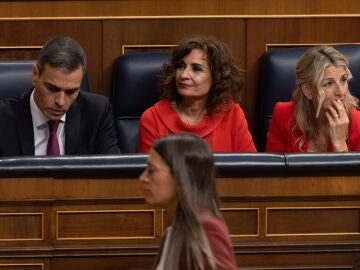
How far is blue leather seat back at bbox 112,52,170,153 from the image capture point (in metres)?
2.01

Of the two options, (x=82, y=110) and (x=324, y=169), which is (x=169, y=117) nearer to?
(x=82, y=110)

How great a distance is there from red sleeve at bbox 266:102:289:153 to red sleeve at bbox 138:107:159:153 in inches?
9.0

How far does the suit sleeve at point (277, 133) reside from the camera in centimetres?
194

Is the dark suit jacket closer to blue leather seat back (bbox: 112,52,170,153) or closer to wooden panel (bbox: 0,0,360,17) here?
blue leather seat back (bbox: 112,52,170,153)

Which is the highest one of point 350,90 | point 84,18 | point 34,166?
Answer: point 84,18

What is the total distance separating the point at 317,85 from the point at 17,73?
0.58 m

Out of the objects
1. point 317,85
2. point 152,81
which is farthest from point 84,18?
point 317,85

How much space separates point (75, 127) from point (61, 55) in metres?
0.13

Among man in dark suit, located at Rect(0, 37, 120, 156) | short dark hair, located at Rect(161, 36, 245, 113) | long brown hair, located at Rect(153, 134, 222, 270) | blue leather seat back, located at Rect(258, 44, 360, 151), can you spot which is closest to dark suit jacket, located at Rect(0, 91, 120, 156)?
man in dark suit, located at Rect(0, 37, 120, 156)

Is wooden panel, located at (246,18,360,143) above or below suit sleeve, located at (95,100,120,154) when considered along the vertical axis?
above

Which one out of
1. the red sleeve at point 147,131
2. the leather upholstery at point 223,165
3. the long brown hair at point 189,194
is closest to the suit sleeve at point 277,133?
the red sleeve at point 147,131

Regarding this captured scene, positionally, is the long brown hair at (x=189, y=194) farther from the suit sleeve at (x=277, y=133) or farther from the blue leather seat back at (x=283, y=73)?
the blue leather seat back at (x=283, y=73)

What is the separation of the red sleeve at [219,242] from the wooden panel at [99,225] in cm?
39

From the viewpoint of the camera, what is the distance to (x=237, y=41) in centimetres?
213
